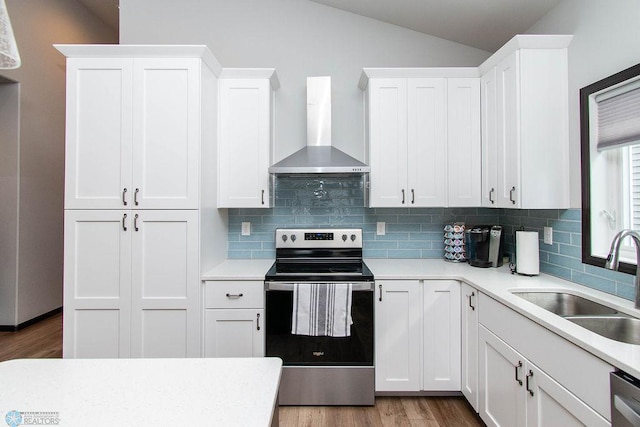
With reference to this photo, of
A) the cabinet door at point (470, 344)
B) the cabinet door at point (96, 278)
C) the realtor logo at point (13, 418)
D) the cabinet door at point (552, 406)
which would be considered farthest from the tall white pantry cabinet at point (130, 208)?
the cabinet door at point (552, 406)

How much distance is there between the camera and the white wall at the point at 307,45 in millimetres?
2871

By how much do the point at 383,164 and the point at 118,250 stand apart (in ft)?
6.38

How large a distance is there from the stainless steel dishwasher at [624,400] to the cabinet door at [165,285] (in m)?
2.07

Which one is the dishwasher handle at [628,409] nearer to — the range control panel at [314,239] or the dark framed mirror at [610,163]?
the dark framed mirror at [610,163]

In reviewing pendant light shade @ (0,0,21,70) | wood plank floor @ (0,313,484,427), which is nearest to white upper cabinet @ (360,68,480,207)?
wood plank floor @ (0,313,484,427)

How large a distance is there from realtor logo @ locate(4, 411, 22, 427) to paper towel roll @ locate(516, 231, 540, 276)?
8.06ft

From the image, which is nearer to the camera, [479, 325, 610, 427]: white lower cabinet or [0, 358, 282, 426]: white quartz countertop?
[0, 358, 282, 426]: white quartz countertop

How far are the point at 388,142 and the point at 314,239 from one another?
0.94m

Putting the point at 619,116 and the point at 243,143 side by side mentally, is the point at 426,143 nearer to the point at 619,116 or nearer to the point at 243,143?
the point at 619,116

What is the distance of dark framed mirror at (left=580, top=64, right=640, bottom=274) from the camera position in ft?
5.60

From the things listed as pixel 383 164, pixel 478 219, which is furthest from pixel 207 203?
pixel 478 219

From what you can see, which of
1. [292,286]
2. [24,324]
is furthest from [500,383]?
[24,324]

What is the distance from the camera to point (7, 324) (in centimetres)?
349

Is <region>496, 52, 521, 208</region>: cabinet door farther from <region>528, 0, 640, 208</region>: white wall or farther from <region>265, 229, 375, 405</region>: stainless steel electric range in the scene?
<region>265, 229, 375, 405</region>: stainless steel electric range
